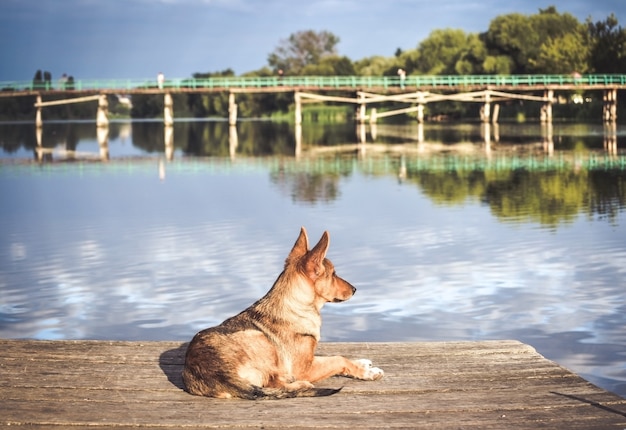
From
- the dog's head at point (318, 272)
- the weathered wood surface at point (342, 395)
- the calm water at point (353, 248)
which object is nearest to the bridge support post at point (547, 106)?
the calm water at point (353, 248)

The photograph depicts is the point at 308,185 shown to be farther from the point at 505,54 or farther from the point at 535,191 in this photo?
the point at 505,54

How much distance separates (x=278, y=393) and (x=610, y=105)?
67.1 metres

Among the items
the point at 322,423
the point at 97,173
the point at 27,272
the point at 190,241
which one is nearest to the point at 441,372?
the point at 322,423

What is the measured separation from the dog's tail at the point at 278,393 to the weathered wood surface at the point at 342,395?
5cm

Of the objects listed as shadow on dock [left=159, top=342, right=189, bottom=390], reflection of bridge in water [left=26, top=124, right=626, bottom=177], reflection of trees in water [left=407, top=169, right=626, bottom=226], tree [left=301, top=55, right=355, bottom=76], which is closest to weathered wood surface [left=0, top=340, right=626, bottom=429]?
shadow on dock [left=159, top=342, right=189, bottom=390]

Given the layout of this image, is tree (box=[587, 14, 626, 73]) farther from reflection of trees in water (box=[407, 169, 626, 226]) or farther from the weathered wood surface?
the weathered wood surface

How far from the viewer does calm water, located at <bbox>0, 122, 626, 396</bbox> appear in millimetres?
10117

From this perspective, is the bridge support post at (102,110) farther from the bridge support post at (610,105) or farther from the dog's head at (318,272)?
the dog's head at (318,272)

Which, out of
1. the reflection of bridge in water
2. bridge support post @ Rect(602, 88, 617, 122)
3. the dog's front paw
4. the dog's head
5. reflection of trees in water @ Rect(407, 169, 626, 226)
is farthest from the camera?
bridge support post @ Rect(602, 88, 617, 122)

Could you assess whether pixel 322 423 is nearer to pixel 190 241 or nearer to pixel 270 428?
pixel 270 428

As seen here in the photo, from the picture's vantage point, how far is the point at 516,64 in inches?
3457

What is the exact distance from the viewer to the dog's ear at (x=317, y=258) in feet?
17.1

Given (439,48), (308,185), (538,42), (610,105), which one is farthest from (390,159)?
(439,48)

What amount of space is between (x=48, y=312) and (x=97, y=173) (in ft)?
82.8
